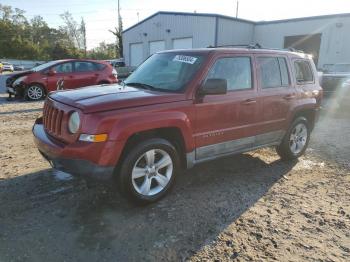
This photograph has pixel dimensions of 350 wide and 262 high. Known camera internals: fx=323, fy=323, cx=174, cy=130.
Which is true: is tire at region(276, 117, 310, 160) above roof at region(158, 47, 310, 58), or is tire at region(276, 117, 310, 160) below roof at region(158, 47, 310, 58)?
below

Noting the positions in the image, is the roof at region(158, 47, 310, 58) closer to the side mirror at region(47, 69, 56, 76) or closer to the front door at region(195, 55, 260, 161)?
the front door at region(195, 55, 260, 161)

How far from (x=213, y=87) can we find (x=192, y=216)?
156 cm

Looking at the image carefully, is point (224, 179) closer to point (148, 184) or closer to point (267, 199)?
point (267, 199)

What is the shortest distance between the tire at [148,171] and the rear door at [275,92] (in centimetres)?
178

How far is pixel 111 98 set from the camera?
145 inches

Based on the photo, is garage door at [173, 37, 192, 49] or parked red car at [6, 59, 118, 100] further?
garage door at [173, 37, 192, 49]

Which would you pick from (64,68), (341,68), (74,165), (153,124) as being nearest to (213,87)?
(153,124)

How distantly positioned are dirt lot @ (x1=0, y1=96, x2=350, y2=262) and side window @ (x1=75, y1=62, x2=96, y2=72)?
734 cm

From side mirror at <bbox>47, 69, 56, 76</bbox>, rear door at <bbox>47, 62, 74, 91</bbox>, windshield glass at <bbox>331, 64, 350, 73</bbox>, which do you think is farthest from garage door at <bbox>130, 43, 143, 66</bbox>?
windshield glass at <bbox>331, 64, 350, 73</bbox>

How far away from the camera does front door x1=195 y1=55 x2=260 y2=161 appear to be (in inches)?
166

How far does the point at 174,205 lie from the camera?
4.04m

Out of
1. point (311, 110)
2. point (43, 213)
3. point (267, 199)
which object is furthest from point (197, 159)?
point (311, 110)

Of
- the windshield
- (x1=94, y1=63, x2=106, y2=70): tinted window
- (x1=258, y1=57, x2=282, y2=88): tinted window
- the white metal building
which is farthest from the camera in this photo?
the white metal building

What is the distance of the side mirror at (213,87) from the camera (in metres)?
3.95
